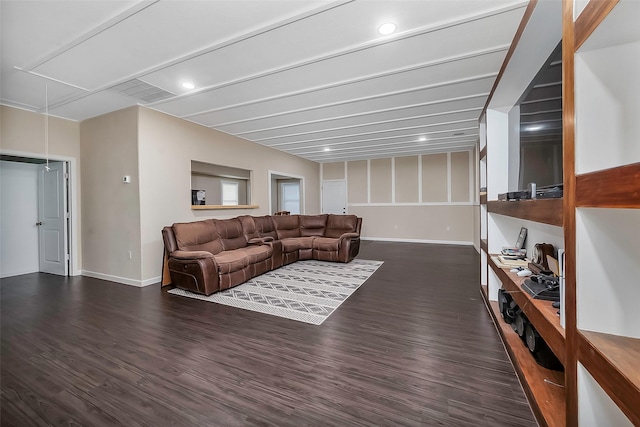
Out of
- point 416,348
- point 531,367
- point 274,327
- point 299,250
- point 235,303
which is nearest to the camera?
point 531,367

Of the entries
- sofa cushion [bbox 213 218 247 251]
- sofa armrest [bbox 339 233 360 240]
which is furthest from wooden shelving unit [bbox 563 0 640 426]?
sofa cushion [bbox 213 218 247 251]

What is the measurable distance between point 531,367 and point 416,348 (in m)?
0.73

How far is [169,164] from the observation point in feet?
14.0

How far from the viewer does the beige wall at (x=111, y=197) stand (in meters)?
3.90

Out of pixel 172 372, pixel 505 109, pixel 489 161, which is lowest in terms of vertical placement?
pixel 172 372

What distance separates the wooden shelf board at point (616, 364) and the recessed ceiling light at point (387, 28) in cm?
235

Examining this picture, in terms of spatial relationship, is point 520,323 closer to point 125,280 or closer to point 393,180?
point 125,280

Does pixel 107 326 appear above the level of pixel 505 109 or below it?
below

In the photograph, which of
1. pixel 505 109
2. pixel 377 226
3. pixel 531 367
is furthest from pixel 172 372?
pixel 377 226

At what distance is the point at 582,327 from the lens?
39.4 inches

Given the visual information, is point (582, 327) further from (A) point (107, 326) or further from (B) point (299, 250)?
(B) point (299, 250)

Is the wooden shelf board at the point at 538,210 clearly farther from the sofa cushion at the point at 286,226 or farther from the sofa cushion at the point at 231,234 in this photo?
the sofa cushion at the point at 286,226

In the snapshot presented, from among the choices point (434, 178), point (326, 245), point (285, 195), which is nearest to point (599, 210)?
point (326, 245)

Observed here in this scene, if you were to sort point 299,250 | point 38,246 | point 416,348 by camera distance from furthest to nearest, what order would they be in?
point 299,250, point 38,246, point 416,348
